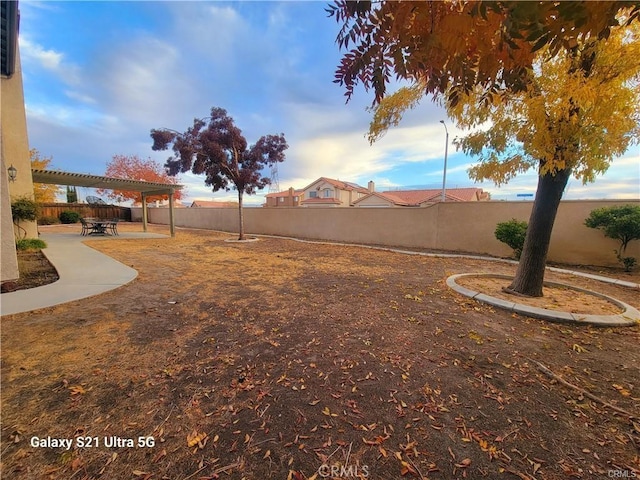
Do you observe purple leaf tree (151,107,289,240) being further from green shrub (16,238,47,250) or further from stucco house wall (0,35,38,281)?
green shrub (16,238,47,250)

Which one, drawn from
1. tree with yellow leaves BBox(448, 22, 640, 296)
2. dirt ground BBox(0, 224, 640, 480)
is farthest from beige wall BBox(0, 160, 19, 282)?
tree with yellow leaves BBox(448, 22, 640, 296)

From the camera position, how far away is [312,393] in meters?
1.96

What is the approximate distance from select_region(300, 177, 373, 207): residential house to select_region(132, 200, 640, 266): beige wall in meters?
20.0

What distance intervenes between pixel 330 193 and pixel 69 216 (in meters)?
26.9

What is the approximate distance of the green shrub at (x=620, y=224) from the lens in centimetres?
577

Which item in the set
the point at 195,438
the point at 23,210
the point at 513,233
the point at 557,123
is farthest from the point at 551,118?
the point at 23,210

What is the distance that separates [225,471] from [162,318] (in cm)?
253

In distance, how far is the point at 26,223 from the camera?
8.23m

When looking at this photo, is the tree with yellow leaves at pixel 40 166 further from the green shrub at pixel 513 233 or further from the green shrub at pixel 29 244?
the green shrub at pixel 513 233

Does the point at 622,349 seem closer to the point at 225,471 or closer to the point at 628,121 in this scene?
the point at 628,121

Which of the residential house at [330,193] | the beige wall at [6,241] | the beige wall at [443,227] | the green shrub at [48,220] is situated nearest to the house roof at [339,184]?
the residential house at [330,193]

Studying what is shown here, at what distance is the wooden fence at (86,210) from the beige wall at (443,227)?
605 inches

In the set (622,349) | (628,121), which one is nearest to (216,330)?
(622,349)

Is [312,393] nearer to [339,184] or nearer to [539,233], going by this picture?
[539,233]
